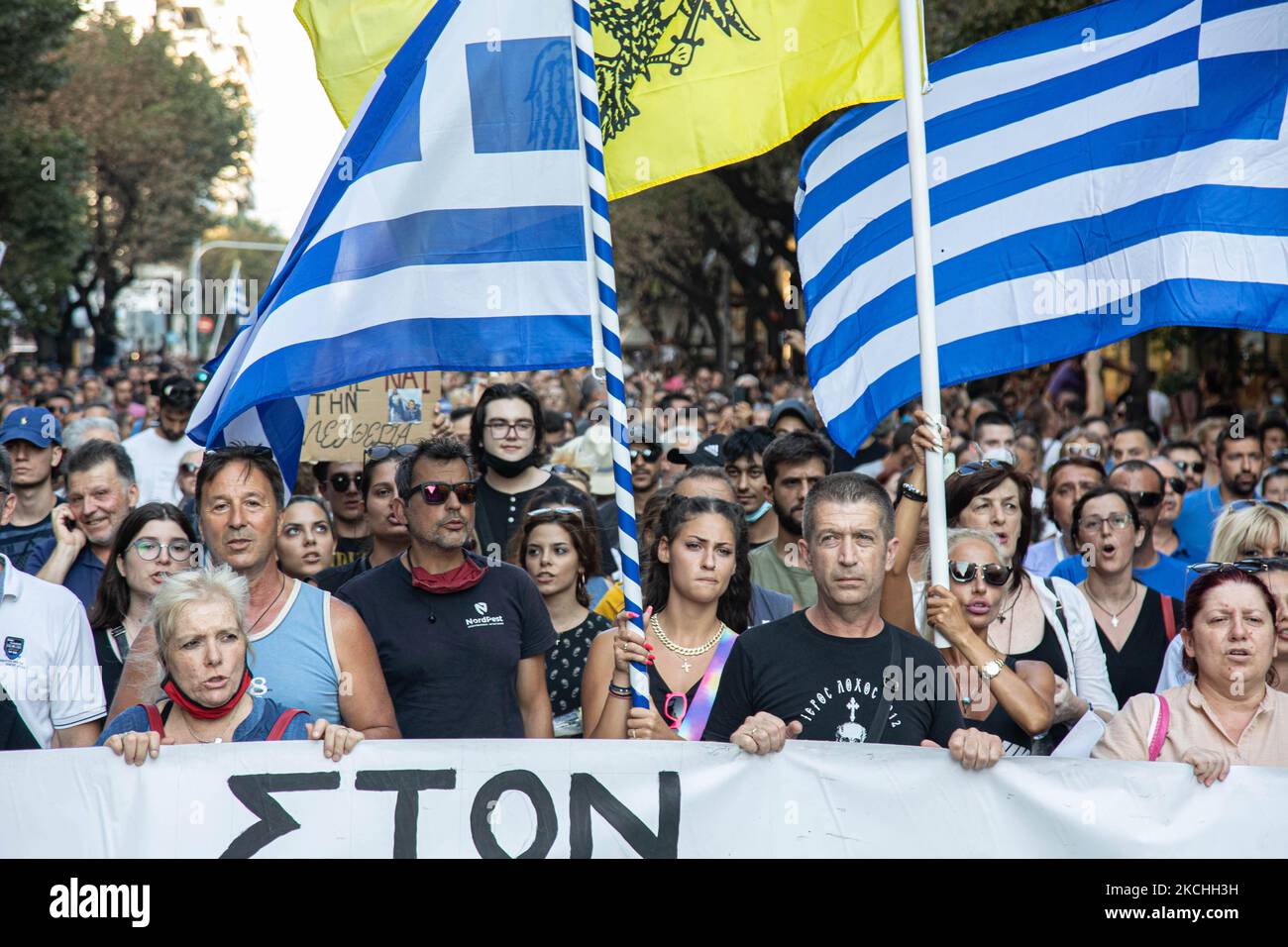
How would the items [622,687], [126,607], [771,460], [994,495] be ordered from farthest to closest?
1. [771,460]
2. [994,495]
3. [126,607]
4. [622,687]

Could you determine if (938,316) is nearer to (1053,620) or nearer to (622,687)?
(1053,620)

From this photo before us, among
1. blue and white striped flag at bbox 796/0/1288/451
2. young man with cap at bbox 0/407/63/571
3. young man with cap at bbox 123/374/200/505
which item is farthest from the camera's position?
young man with cap at bbox 123/374/200/505

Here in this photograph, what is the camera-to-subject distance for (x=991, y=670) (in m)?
4.69

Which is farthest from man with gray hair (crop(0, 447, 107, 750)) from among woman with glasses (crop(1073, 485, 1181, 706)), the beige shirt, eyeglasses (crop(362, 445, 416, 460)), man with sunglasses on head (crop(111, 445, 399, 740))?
woman with glasses (crop(1073, 485, 1181, 706))

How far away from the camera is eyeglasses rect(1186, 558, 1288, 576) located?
479cm

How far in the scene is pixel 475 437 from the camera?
7812 mm

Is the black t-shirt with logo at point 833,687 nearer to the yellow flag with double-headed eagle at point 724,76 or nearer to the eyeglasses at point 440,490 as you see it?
the eyeglasses at point 440,490

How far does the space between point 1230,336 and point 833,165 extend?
16.3 meters

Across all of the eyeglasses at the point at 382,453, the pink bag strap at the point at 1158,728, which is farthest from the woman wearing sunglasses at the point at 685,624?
the eyeglasses at the point at 382,453

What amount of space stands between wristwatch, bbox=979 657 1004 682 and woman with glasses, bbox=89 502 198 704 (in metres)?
2.92

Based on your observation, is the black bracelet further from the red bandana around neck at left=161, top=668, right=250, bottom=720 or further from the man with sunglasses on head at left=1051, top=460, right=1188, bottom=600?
the red bandana around neck at left=161, top=668, right=250, bottom=720

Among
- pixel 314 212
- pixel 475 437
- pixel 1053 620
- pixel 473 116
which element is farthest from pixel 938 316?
pixel 475 437

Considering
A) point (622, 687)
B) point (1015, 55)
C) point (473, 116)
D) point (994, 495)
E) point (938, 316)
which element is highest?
point (1015, 55)

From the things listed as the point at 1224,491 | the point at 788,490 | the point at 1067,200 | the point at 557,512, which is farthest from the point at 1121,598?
the point at 1224,491
